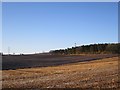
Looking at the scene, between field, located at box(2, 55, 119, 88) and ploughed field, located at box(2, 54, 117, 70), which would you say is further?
ploughed field, located at box(2, 54, 117, 70)

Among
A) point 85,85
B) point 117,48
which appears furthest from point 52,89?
point 117,48

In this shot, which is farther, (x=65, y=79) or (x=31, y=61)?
(x=31, y=61)

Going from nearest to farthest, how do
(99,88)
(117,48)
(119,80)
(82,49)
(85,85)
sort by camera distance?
(99,88)
(85,85)
(119,80)
(117,48)
(82,49)

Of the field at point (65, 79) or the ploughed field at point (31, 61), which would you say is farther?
the ploughed field at point (31, 61)

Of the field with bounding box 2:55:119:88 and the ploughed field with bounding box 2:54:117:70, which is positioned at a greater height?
the ploughed field with bounding box 2:54:117:70

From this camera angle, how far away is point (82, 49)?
132 m

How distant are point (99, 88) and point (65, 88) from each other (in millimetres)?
1972

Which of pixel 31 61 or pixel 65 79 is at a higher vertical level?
pixel 31 61

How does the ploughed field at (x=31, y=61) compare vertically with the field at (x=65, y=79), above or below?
above

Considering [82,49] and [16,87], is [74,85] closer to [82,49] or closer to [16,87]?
[16,87]

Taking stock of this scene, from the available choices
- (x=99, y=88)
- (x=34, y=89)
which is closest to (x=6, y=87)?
(x=34, y=89)

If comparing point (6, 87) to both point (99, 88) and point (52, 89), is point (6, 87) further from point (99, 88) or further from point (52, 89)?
point (99, 88)

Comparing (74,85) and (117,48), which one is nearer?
(74,85)

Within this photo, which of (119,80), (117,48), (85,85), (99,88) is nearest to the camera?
(99,88)
